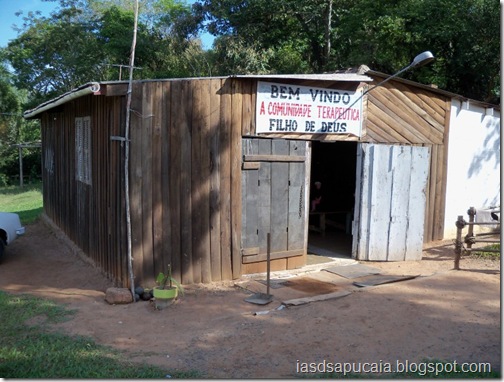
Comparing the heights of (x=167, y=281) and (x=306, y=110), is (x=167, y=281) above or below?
below

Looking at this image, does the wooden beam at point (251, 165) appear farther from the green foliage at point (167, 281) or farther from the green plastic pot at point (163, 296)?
the green plastic pot at point (163, 296)

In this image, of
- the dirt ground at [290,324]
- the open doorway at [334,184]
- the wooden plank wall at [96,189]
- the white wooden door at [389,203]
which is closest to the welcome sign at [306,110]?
the white wooden door at [389,203]

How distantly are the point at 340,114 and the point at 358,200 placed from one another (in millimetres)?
1685

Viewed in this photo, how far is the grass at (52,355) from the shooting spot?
15.1ft

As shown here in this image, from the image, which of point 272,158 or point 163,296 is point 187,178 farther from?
point 163,296

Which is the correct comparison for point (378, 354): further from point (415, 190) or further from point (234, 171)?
point (415, 190)

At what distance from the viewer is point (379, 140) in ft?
31.2

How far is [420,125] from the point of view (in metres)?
10.3

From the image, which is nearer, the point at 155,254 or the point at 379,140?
the point at 155,254

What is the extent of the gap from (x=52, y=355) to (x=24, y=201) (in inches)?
Result: 677

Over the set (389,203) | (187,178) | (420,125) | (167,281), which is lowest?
Answer: (167,281)

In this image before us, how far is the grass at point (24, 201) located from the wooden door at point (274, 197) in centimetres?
838

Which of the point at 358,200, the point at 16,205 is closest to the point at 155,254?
the point at 358,200

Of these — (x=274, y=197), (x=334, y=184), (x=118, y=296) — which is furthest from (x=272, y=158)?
(x=334, y=184)
